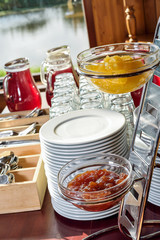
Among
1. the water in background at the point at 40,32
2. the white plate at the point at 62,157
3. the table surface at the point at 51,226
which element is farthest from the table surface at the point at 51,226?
the water in background at the point at 40,32

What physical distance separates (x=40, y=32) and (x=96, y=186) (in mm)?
2589

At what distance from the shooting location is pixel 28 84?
1.76 m

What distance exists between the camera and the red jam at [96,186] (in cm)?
71

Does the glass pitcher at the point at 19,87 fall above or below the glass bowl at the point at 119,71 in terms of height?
below

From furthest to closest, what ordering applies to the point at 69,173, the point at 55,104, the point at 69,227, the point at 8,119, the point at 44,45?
the point at 44,45 < the point at 8,119 < the point at 55,104 < the point at 69,227 < the point at 69,173

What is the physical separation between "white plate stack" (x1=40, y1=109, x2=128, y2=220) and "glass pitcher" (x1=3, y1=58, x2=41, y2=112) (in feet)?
2.36

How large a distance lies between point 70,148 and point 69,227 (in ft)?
0.75

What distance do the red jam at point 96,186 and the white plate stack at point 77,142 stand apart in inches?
4.2

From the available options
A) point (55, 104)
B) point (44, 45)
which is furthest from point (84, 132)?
point (44, 45)

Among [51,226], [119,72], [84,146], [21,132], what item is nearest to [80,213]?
[51,226]

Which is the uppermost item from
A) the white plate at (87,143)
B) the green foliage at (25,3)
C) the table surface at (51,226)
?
the green foliage at (25,3)

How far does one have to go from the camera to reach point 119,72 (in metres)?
0.67

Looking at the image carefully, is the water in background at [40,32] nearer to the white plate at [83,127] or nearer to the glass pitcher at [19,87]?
the glass pitcher at [19,87]

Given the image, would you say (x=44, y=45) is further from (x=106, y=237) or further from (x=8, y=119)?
(x=106, y=237)
